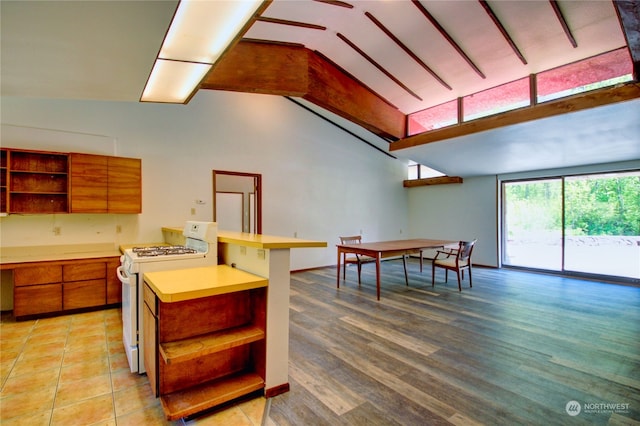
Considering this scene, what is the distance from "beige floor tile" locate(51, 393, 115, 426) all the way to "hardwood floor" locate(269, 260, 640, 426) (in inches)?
40.1

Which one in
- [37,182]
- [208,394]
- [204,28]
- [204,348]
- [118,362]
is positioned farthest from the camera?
[37,182]

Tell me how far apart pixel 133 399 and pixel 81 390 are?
1.41 ft

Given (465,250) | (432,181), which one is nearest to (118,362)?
(465,250)

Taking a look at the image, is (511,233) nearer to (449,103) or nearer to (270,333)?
(449,103)

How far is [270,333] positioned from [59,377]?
1699 mm

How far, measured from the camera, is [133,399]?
6.50 feet

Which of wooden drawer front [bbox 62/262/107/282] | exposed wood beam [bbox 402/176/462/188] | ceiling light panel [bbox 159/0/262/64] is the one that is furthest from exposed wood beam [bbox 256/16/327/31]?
exposed wood beam [bbox 402/176/462/188]

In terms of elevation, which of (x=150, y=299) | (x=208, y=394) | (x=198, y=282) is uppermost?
(x=198, y=282)

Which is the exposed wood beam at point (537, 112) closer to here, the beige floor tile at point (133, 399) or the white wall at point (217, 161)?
the white wall at point (217, 161)

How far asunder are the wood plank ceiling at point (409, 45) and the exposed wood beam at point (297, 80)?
0.01m

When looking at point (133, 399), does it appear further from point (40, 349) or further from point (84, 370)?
point (40, 349)

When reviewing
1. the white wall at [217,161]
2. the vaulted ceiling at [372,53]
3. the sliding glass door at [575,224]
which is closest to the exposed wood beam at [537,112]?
the vaulted ceiling at [372,53]

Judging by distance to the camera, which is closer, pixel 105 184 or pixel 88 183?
pixel 88 183

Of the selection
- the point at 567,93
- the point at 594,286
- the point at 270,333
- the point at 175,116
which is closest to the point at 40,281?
the point at 175,116
